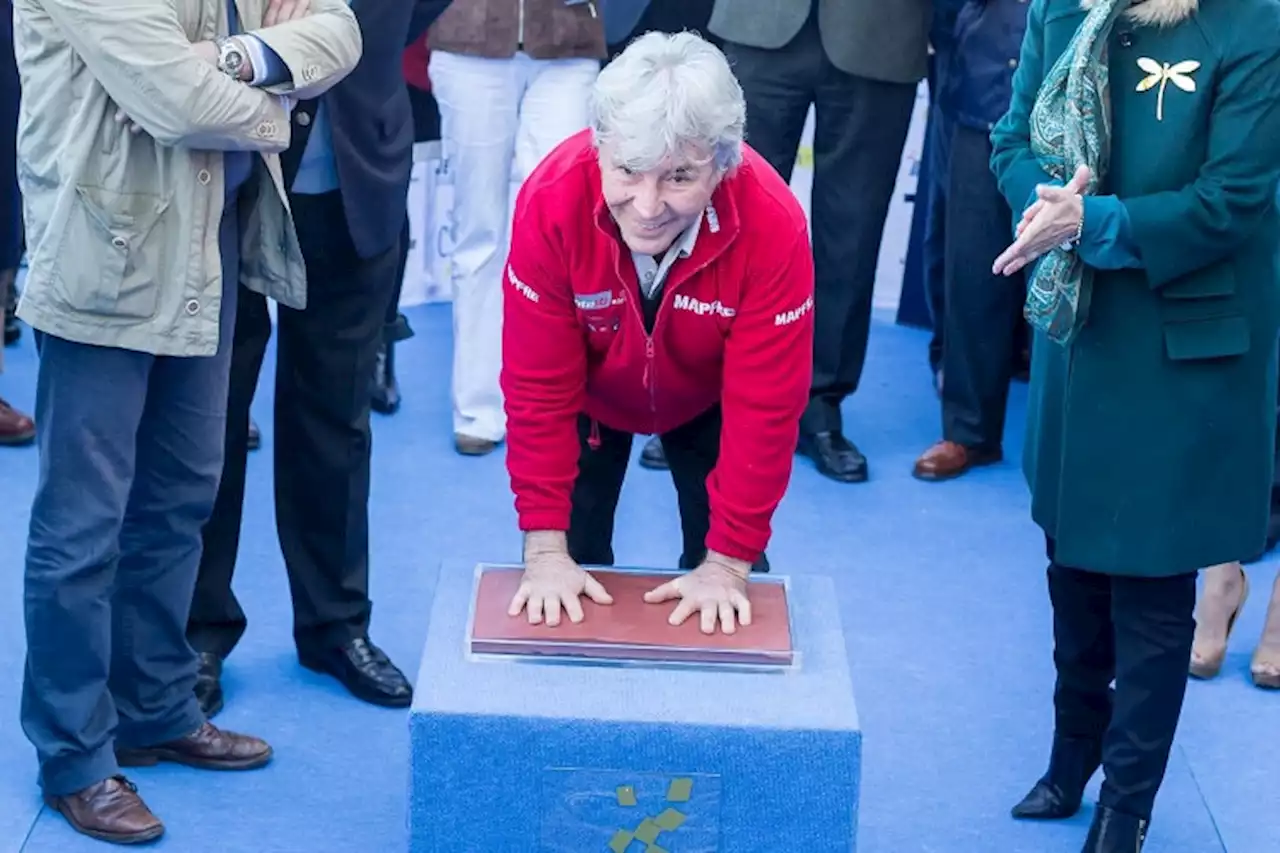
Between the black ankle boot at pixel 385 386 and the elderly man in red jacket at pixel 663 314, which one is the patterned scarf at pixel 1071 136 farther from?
the black ankle boot at pixel 385 386

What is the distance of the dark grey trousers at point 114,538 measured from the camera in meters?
2.89

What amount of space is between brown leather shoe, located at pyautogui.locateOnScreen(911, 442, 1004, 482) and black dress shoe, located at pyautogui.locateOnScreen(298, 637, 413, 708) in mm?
1819

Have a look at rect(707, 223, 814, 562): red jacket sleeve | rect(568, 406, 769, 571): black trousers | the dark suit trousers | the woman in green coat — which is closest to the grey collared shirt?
rect(707, 223, 814, 562): red jacket sleeve

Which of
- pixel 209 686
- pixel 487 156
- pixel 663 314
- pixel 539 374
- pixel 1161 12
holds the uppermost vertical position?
pixel 1161 12

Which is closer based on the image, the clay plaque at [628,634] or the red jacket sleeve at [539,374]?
the clay plaque at [628,634]

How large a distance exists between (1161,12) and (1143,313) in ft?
1.42

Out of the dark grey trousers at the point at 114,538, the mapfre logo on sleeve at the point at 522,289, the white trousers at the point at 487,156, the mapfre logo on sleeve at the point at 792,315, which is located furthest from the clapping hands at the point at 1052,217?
the white trousers at the point at 487,156

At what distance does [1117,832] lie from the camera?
3021 mm

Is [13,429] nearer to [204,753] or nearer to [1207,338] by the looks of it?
[204,753]

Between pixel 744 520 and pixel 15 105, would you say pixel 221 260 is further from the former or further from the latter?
pixel 15 105

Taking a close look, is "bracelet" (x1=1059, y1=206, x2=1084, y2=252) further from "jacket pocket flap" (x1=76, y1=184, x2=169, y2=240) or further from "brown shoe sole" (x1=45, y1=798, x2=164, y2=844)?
"brown shoe sole" (x1=45, y1=798, x2=164, y2=844)

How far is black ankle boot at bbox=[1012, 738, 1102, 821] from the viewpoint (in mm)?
3252

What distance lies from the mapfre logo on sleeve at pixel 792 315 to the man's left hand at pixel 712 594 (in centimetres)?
35

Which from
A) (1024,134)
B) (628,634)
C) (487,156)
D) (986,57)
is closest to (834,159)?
(986,57)
